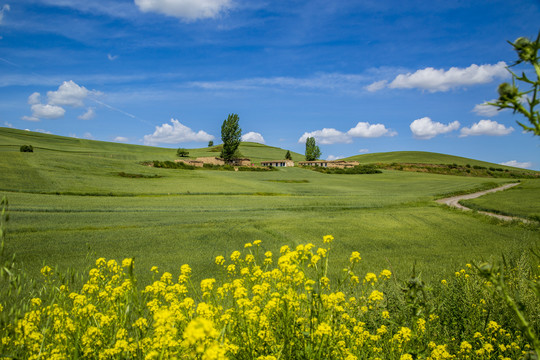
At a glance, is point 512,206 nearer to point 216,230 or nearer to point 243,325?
point 216,230

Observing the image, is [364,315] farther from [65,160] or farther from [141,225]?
[65,160]

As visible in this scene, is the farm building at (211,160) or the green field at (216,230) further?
the farm building at (211,160)

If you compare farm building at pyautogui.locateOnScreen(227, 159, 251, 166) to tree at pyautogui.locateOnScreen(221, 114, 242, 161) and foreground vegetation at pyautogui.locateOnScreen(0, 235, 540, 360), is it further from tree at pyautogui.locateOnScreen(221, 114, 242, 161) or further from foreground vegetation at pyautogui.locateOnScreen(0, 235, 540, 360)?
foreground vegetation at pyautogui.locateOnScreen(0, 235, 540, 360)

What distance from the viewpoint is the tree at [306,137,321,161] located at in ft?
391

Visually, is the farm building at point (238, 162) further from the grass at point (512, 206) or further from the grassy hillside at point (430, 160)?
the grass at point (512, 206)

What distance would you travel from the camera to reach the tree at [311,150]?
119 m

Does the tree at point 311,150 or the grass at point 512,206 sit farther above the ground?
the tree at point 311,150

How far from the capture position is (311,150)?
11912 centimetres

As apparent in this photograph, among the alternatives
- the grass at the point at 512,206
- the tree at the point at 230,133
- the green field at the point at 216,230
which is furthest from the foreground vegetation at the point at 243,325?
the tree at the point at 230,133

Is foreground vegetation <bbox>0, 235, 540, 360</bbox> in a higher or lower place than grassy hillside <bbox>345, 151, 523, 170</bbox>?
lower

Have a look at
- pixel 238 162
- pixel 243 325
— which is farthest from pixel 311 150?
pixel 243 325

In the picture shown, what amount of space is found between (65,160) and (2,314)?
2132 inches

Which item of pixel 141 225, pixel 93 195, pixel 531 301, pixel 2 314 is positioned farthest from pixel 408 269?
pixel 93 195

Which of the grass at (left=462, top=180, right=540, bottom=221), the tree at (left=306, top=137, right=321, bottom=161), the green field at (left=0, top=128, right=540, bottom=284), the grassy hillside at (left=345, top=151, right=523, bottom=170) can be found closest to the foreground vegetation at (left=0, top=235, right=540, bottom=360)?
the green field at (left=0, top=128, right=540, bottom=284)
